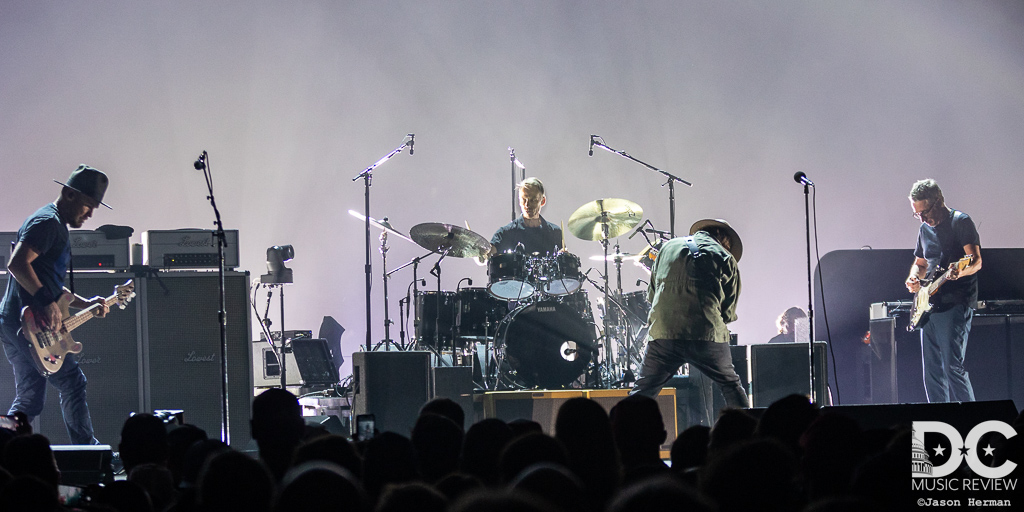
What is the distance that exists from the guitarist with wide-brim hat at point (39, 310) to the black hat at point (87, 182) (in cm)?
9

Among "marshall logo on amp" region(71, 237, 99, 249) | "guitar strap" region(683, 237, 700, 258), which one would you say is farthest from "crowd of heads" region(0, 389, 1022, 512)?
"marshall logo on amp" region(71, 237, 99, 249)

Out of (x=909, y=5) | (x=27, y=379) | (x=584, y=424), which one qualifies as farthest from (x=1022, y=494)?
(x=909, y=5)

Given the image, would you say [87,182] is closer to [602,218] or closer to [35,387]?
[35,387]

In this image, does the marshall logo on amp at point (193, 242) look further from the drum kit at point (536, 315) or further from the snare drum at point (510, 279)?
the snare drum at point (510, 279)

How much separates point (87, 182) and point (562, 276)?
165 inches

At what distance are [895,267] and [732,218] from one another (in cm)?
268

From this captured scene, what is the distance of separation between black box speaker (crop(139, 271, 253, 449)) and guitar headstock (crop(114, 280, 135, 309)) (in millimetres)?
324

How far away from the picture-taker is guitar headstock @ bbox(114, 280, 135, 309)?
6.93 m

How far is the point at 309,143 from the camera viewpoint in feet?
41.0

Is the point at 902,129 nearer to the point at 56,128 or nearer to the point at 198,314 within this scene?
the point at 198,314

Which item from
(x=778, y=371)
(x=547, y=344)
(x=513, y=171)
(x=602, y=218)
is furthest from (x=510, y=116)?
(x=778, y=371)

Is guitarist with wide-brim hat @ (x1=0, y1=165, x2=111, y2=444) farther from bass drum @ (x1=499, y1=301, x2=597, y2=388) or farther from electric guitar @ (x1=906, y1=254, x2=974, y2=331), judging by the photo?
electric guitar @ (x1=906, y1=254, x2=974, y2=331)

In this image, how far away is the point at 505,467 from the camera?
6.98 feet

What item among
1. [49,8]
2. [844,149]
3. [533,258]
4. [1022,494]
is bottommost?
[1022,494]
